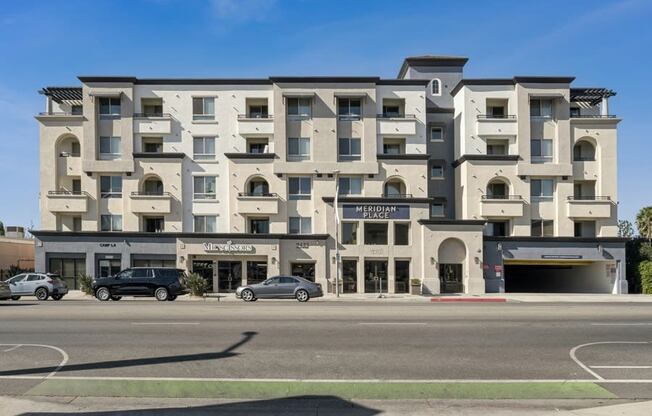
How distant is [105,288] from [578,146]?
1444 inches

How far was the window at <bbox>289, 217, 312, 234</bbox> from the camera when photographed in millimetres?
37375

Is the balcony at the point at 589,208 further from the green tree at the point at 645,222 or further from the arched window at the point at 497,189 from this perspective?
the green tree at the point at 645,222

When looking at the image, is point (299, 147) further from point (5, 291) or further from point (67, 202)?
point (5, 291)

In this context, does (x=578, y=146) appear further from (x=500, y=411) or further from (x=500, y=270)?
(x=500, y=411)

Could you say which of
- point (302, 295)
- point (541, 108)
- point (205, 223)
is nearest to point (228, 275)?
point (205, 223)

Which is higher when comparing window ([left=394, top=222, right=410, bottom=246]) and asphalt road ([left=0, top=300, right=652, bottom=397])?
window ([left=394, top=222, right=410, bottom=246])

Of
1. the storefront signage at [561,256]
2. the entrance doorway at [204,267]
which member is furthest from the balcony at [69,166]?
the storefront signage at [561,256]

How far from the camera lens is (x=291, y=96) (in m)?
37.8

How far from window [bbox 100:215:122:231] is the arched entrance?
25.0 m

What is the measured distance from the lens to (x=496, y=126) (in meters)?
38.5

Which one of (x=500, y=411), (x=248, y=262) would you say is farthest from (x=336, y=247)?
(x=500, y=411)

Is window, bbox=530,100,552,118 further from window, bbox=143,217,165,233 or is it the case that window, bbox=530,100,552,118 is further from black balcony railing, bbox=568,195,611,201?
window, bbox=143,217,165,233

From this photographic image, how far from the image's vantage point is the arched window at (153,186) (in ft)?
126

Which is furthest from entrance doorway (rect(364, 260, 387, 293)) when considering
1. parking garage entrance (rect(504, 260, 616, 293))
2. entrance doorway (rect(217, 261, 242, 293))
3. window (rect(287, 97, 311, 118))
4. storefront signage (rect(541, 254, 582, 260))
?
window (rect(287, 97, 311, 118))
